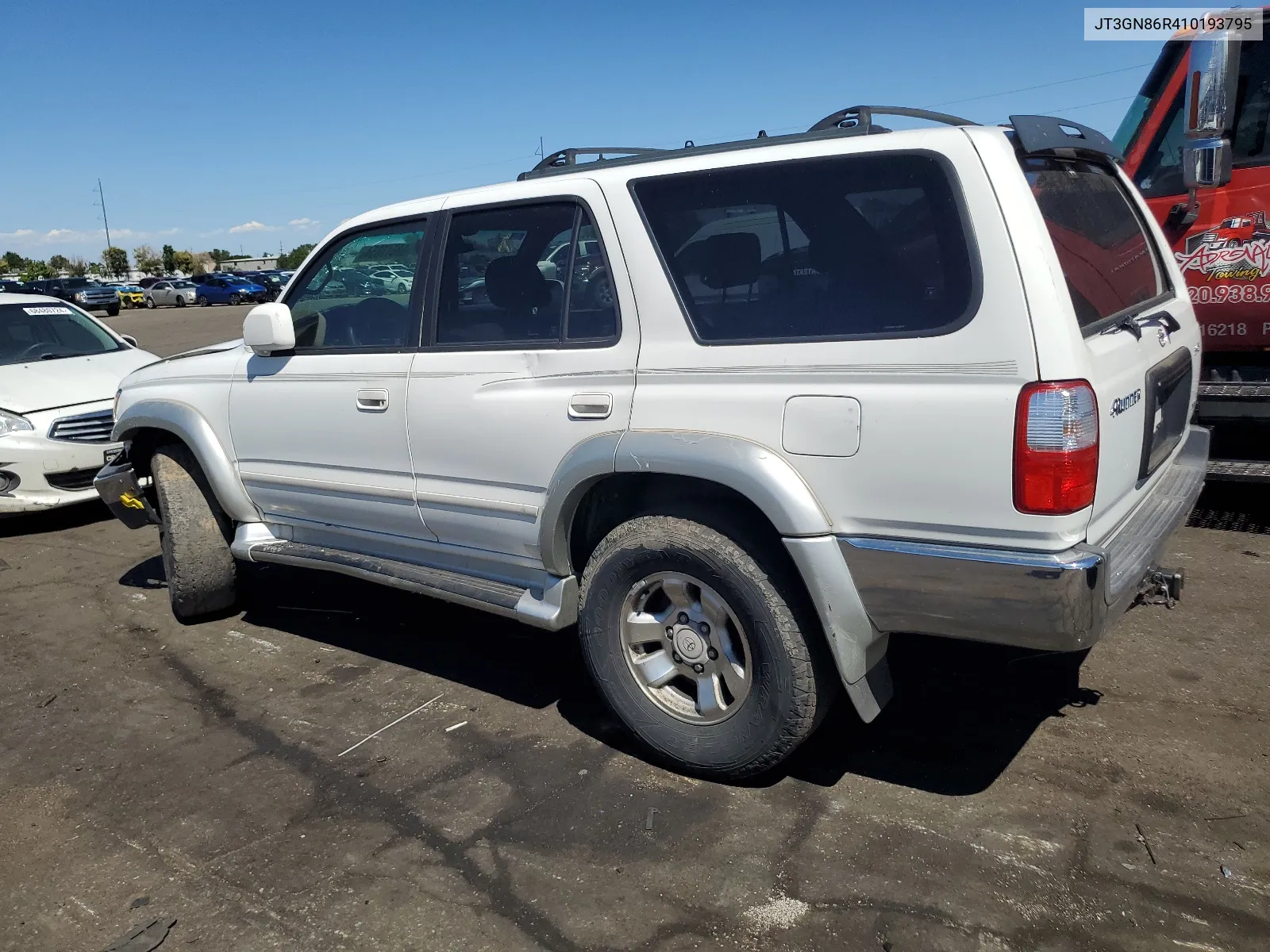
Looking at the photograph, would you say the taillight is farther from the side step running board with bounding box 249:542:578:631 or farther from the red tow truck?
the red tow truck

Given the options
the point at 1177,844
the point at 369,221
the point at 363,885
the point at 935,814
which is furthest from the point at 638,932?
the point at 369,221

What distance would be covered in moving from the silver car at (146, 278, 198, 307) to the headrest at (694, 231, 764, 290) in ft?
153

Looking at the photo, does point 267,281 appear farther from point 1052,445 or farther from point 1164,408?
point 1052,445

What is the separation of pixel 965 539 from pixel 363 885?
1917 mm

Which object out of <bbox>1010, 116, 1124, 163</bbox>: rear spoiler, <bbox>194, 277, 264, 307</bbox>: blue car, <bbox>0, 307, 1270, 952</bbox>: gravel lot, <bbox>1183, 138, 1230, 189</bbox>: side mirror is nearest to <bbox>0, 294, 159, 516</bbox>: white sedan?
<bbox>0, 307, 1270, 952</bbox>: gravel lot

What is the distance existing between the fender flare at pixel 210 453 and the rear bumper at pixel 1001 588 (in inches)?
120

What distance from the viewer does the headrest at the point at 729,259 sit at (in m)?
3.15

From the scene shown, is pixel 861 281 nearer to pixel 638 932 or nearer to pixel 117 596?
pixel 638 932

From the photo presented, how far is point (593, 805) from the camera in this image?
3.26 m

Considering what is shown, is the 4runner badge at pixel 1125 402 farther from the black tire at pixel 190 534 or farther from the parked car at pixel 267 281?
the parked car at pixel 267 281

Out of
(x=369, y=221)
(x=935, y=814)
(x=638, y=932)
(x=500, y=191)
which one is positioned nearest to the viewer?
(x=638, y=932)

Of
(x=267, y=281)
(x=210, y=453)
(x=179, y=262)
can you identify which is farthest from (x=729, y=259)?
(x=179, y=262)

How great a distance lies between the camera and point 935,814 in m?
3.09

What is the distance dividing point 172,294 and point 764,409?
48.5 meters
